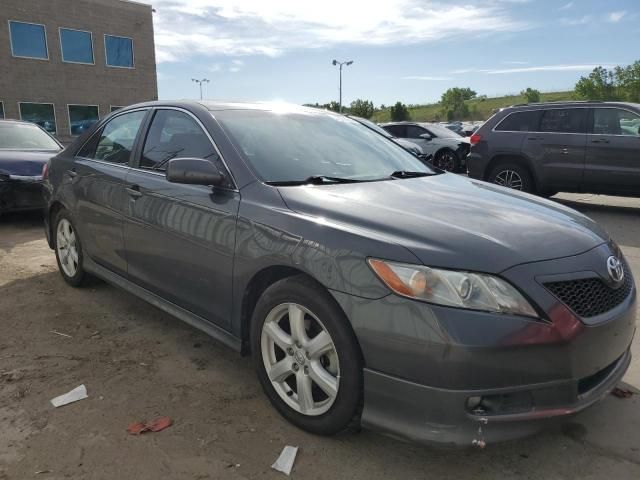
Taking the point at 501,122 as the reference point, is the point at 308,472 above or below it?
below

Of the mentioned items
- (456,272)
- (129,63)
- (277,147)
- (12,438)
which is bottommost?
(12,438)

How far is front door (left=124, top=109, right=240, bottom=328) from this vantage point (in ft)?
9.50

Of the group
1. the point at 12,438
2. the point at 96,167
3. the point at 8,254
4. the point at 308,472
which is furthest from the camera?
the point at 8,254

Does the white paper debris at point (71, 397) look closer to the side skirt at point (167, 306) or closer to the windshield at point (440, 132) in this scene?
the side skirt at point (167, 306)

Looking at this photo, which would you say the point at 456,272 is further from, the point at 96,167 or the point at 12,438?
the point at 96,167

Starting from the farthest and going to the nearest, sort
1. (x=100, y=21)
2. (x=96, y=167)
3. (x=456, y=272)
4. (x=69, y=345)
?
(x=100, y=21) → (x=96, y=167) → (x=69, y=345) → (x=456, y=272)

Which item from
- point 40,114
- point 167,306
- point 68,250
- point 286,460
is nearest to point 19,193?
point 68,250

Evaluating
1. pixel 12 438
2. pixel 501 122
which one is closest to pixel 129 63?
pixel 501 122

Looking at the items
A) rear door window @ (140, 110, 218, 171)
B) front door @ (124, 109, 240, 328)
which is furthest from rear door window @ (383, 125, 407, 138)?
front door @ (124, 109, 240, 328)

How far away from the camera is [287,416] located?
103 inches

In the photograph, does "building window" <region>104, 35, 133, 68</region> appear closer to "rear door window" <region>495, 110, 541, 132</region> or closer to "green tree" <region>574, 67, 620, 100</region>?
"rear door window" <region>495, 110, 541, 132</region>

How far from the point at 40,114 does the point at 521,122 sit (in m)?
24.2

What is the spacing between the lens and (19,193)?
7184 millimetres

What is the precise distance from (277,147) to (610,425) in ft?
7.44
